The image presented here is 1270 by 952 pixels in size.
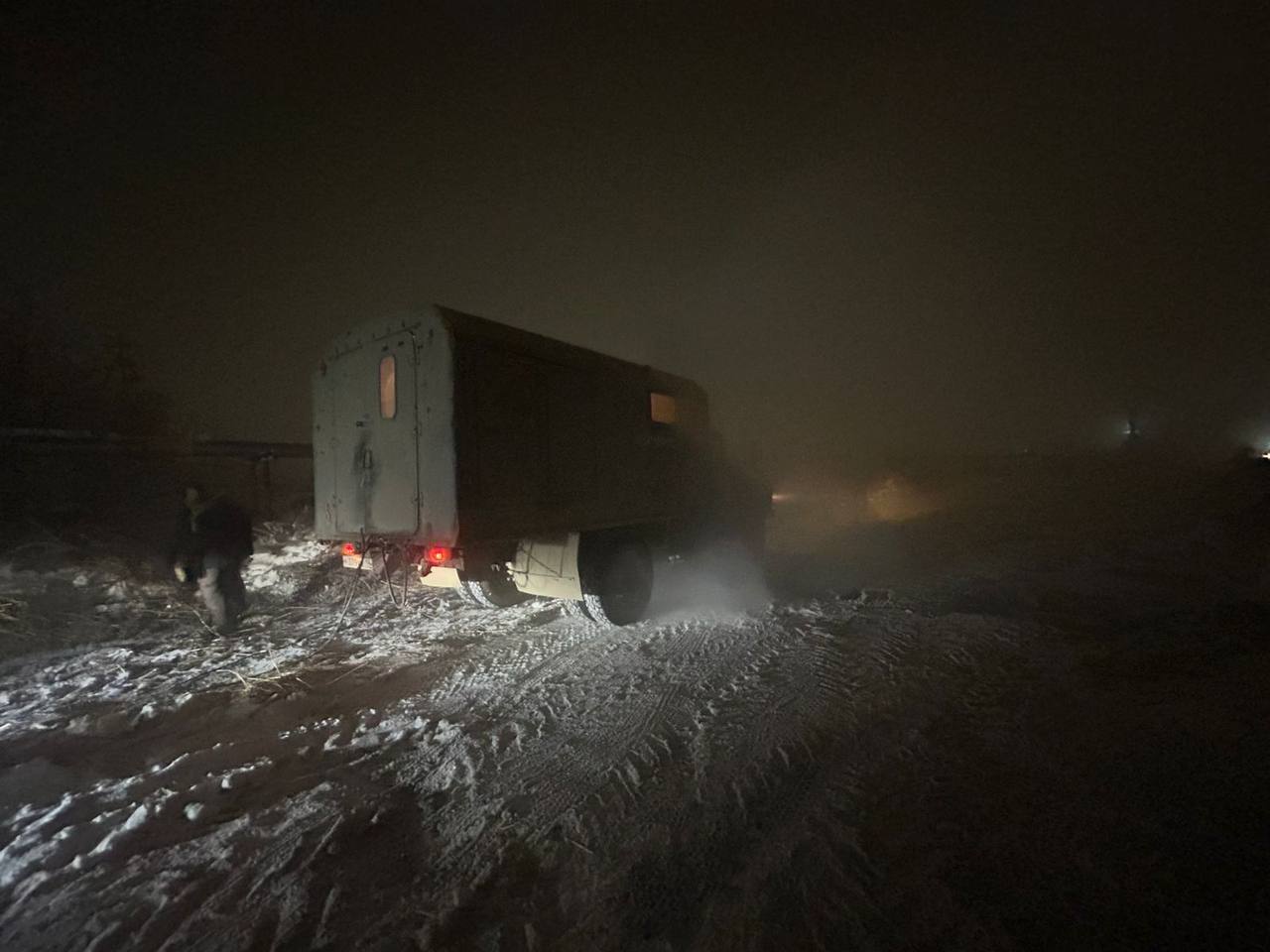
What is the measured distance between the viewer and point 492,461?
525cm

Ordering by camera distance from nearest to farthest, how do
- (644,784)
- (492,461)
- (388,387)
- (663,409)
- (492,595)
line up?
1. (644,784)
2. (492,461)
3. (388,387)
4. (492,595)
5. (663,409)

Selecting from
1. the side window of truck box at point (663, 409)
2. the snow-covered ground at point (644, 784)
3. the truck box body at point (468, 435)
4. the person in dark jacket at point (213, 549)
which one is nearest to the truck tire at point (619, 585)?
the snow-covered ground at point (644, 784)

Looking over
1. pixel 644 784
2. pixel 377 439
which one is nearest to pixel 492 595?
pixel 377 439

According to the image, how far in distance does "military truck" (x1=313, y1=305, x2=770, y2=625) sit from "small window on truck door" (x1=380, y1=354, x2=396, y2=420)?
0.02 m

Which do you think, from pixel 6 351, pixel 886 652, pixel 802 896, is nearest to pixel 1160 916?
pixel 802 896

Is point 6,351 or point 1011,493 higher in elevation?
point 6,351

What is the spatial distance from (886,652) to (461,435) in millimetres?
4291

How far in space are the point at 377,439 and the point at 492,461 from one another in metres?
1.27

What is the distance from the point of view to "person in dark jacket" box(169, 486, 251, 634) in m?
6.30

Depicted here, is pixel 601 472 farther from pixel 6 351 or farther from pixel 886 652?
pixel 6 351

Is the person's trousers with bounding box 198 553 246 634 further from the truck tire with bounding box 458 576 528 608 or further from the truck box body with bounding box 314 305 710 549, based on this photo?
the truck tire with bounding box 458 576 528 608

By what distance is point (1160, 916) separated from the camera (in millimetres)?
2168

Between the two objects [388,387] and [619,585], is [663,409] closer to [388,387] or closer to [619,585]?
[619,585]

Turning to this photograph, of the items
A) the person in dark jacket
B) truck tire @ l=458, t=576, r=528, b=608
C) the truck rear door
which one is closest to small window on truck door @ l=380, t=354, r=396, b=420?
the truck rear door
